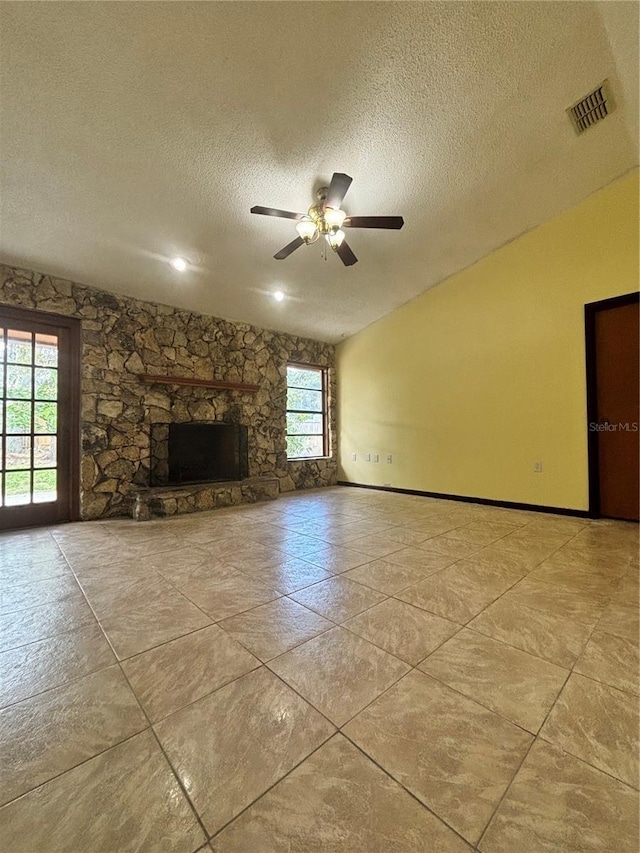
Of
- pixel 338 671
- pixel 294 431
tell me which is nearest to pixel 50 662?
pixel 338 671

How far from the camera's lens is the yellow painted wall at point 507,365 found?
3.62 meters

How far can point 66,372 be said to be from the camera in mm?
3861

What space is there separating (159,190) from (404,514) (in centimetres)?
389

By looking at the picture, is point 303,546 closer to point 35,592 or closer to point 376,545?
point 376,545

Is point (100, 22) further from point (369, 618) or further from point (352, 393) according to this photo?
point (352, 393)

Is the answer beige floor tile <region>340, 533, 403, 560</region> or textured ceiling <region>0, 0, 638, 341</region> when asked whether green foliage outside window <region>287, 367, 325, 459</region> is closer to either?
textured ceiling <region>0, 0, 638, 341</region>

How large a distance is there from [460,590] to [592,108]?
369 centimetres

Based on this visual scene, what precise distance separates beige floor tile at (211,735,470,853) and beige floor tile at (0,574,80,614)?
5.81ft

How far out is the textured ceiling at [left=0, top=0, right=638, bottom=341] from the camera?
198 centimetres

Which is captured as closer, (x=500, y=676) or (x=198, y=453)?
(x=500, y=676)

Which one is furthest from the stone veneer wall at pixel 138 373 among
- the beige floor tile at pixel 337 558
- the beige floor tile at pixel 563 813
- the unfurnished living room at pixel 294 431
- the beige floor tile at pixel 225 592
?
the beige floor tile at pixel 563 813

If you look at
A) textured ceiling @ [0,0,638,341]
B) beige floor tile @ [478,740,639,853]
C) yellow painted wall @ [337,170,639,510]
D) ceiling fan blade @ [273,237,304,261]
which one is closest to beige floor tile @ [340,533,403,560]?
beige floor tile @ [478,740,639,853]

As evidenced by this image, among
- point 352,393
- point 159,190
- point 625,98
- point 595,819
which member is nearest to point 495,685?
point 595,819

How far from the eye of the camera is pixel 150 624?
171 cm
